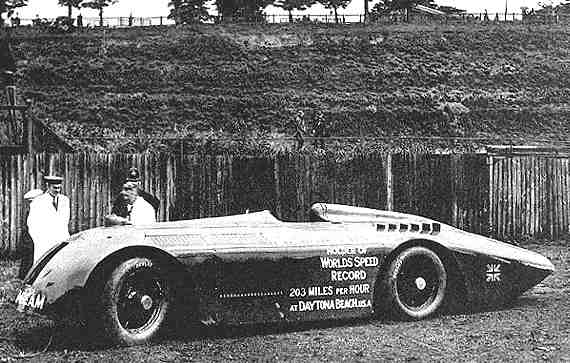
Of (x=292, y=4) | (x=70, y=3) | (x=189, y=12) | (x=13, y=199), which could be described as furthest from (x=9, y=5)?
(x=13, y=199)

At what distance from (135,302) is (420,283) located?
3.06m

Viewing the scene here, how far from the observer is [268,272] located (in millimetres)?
7930

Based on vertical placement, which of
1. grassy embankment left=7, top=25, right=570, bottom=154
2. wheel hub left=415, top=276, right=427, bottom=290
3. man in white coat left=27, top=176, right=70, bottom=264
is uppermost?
grassy embankment left=7, top=25, right=570, bottom=154

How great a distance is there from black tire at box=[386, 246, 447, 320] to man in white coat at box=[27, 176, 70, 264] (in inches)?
153

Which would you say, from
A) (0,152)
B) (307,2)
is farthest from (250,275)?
(307,2)

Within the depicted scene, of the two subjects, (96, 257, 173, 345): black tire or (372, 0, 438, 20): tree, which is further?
(372, 0, 438, 20): tree

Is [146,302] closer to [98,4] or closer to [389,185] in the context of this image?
[389,185]

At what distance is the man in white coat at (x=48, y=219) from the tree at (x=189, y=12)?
5547 cm

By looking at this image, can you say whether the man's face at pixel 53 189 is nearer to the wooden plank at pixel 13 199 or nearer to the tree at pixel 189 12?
the wooden plank at pixel 13 199

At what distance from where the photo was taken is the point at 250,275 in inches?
308

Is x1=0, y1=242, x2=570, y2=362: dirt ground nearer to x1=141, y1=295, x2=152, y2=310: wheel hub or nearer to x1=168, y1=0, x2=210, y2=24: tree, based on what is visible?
x1=141, y1=295, x2=152, y2=310: wheel hub

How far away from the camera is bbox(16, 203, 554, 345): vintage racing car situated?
7234 mm

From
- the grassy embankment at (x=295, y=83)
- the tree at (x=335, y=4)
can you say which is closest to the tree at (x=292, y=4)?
the tree at (x=335, y=4)

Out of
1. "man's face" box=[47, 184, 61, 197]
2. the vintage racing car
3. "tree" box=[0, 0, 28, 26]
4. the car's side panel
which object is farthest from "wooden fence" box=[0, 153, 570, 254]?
"tree" box=[0, 0, 28, 26]
